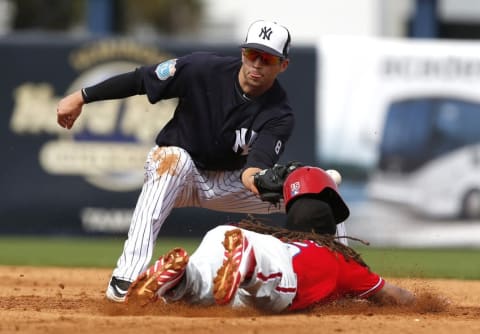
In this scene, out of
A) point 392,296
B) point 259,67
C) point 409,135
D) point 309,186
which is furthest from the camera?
point 409,135

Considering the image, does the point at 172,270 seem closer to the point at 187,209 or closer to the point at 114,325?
the point at 114,325

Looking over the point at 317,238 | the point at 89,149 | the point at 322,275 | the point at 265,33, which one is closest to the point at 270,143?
the point at 265,33

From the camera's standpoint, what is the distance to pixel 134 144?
1221 centimetres

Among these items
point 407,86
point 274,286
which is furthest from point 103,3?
point 274,286

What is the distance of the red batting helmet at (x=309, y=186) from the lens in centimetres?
498

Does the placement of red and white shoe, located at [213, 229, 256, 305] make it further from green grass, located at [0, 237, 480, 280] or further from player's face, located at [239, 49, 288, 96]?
green grass, located at [0, 237, 480, 280]

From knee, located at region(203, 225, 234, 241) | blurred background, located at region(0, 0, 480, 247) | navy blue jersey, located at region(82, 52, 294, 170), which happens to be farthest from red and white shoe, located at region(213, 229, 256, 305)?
blurred background, located at region(0, 0, 480, 247)

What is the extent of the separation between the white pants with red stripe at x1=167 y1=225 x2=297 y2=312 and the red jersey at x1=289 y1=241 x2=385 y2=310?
7 cm

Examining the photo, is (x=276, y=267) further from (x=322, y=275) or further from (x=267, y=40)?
(x=267, y=40)

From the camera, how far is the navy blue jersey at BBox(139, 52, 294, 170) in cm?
574

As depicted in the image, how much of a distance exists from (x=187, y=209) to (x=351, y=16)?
1401 centimetres

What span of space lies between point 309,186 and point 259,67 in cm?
88

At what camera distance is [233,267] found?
4.46m

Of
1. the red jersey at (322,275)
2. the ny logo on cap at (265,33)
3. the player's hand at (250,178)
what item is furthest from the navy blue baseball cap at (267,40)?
the red jersey at (322,275)
